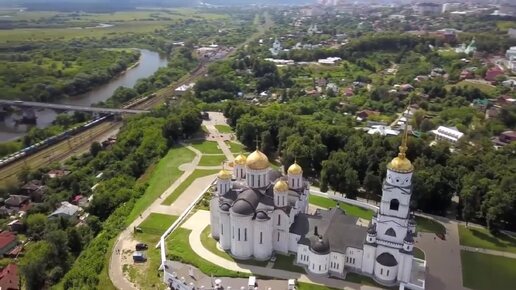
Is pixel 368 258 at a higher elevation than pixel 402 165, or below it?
below

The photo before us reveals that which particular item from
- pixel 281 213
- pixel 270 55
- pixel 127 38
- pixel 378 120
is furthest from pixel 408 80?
pixel 127 38

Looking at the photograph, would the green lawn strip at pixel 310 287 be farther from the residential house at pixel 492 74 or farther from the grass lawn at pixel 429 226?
the residential house at pixel 492 74

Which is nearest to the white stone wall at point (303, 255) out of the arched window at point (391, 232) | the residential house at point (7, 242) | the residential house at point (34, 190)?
the arched window at point (391, 232)

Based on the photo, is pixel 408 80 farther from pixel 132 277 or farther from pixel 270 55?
pixel 132 277

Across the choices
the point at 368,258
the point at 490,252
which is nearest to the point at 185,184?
the point at 368,258

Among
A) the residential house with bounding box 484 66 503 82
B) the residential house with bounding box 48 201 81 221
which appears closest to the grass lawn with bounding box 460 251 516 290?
the residential house with bounding box 48 201 81 221

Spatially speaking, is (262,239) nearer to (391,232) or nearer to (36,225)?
(391,232)
